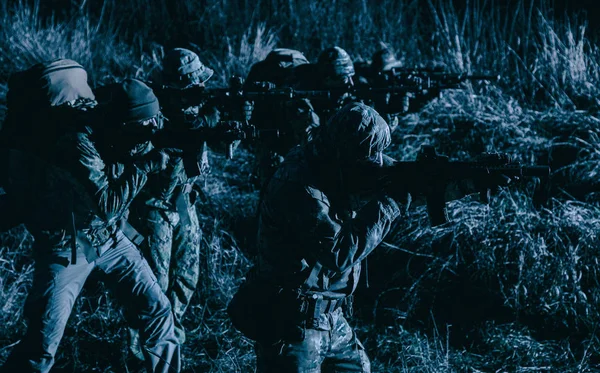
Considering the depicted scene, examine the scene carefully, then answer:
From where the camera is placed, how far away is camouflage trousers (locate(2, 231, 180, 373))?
11.5 feet

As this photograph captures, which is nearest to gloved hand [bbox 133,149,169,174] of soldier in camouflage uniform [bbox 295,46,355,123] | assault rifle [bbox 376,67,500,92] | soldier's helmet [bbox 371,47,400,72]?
soldier in camouflage uniform [bbox 295,46,355,123]

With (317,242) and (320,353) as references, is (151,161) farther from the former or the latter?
(320,353)

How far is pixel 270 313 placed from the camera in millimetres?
3119

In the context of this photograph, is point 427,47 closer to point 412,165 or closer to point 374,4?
point 374,4

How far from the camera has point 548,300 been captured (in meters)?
4.95

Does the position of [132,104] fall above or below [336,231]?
above

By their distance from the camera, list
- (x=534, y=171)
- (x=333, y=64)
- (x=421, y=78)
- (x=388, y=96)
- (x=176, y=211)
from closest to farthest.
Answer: (x=534, y=171) → (x=176, y=211) → (x=333, y=64) → (x=388, y=96) → (x=421, y=78)

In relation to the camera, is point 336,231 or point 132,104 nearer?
point 336,231

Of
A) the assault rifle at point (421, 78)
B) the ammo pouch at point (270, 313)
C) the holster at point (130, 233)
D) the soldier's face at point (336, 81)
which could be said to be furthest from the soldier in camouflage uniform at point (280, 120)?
the ammo pouch at point (270, 313)

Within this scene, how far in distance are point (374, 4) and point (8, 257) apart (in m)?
5.67

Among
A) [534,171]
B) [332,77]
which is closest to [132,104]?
[332,77]

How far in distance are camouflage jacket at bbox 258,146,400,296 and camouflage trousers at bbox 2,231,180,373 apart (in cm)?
97

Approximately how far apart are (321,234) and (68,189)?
1.64 meters

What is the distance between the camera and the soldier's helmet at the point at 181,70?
195 inches
